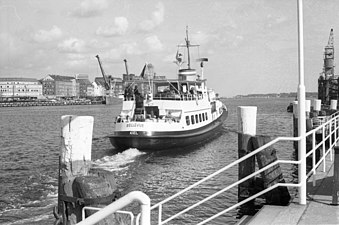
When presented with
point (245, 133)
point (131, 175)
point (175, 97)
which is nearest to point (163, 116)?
point (175, 97)

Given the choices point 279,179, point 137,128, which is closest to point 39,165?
point 137,128

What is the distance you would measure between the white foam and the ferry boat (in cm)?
74

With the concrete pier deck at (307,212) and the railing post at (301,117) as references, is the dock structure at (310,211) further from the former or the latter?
the railing post at (301,117)

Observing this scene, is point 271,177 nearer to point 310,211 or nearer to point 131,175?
point 310,211

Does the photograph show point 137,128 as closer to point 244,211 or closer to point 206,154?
point 206,154

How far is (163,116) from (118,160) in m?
7.20

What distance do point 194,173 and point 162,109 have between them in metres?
10.4

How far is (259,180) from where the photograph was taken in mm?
13172

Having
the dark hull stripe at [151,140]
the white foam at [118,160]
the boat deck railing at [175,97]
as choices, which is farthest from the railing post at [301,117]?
the boat deck railing at [175,97]

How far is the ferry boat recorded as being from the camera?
27219mm

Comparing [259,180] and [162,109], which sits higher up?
[162,109]

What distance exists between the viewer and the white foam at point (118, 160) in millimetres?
22222

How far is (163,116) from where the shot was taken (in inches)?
1192

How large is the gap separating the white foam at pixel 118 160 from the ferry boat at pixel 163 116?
0.74 metres
